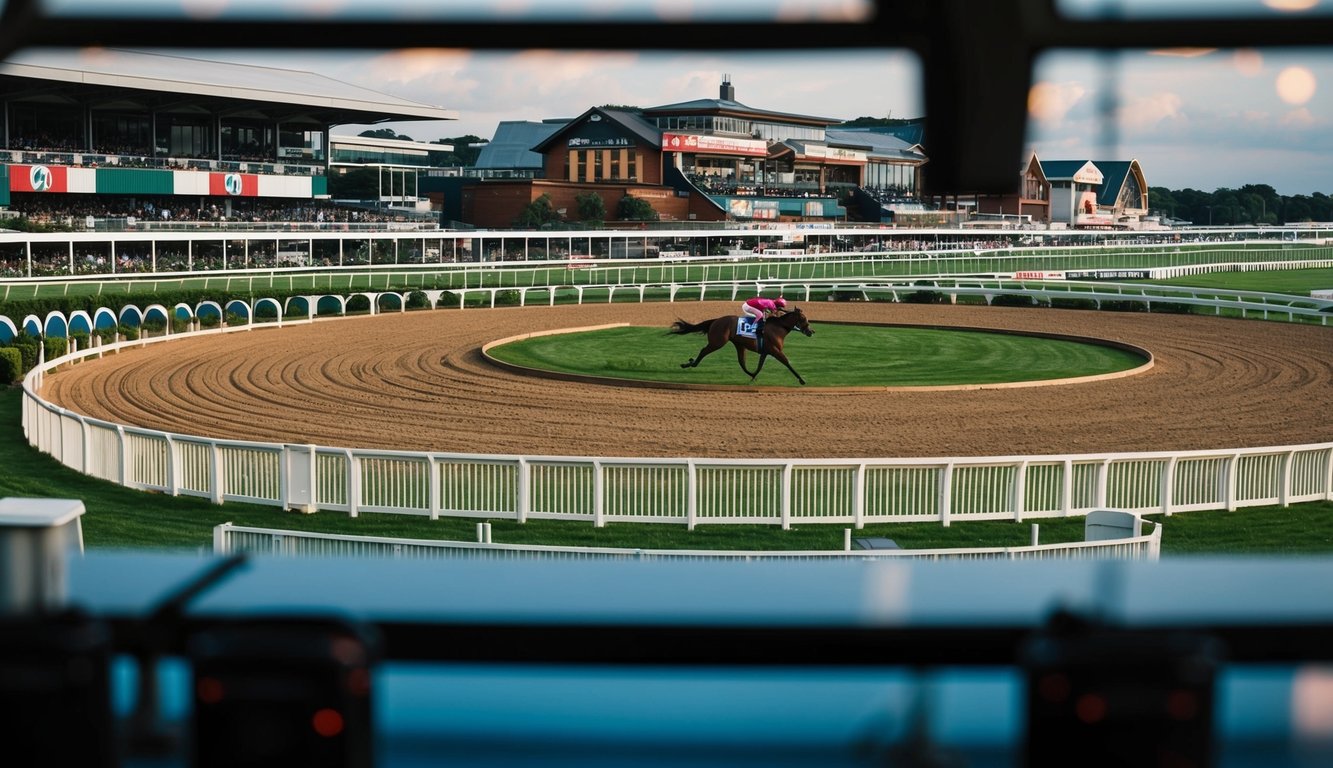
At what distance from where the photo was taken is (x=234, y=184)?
50844 mm

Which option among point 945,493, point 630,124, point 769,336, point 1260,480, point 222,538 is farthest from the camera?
point 630,124

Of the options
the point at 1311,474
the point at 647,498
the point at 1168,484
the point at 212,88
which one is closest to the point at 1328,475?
the point at 1311,474

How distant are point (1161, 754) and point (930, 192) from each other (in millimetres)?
875

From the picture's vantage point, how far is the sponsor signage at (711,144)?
6384cm

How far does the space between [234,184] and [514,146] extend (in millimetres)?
42127

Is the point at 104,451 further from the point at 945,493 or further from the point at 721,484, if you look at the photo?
the point at 945,493

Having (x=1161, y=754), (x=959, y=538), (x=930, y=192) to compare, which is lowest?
(x=959, y=538)

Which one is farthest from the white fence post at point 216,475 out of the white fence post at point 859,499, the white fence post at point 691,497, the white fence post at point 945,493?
the white fence post at point 945,493

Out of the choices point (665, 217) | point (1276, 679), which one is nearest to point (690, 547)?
point (1276, 679)

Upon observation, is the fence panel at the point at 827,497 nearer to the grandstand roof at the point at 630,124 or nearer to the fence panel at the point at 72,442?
the fence panel at the point at 72,442

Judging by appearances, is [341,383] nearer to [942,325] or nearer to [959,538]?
[959,538]

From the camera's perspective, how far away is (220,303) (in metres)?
29.7

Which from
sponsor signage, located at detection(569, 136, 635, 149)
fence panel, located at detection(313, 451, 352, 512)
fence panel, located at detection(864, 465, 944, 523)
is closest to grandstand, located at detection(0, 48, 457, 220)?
sponsor signage, located at detection(569, 136, 635, 149)

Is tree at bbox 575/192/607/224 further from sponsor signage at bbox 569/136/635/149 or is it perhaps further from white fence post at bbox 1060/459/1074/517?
white fence post at bbox 1060/459/1074/517
